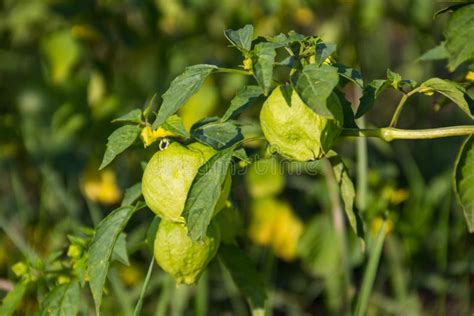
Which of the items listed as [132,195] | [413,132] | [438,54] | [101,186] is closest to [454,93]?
[413,132]

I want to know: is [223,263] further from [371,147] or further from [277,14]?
[371,147]

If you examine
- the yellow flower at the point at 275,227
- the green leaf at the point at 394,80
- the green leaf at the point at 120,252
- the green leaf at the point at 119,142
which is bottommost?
the yellow flower at the point at 275,227

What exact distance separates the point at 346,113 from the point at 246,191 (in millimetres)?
1125

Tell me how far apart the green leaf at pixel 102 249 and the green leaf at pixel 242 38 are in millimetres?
232

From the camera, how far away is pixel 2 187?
94.4 inches

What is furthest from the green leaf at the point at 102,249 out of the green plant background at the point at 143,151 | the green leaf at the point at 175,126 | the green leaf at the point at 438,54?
the green plant background at the point at 143,151

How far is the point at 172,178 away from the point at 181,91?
0.09m

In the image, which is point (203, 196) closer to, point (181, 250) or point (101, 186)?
point (181, 250)

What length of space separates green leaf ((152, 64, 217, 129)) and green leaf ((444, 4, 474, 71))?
0.32m

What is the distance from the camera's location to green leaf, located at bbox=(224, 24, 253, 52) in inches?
32.4

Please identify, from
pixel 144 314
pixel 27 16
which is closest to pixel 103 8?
pixel 27 16

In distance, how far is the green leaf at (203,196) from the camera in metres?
0.79

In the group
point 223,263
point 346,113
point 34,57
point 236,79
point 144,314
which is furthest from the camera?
point 34,57

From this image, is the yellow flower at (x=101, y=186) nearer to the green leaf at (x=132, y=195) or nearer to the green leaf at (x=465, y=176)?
the green leaf at (x=132, y=195)
